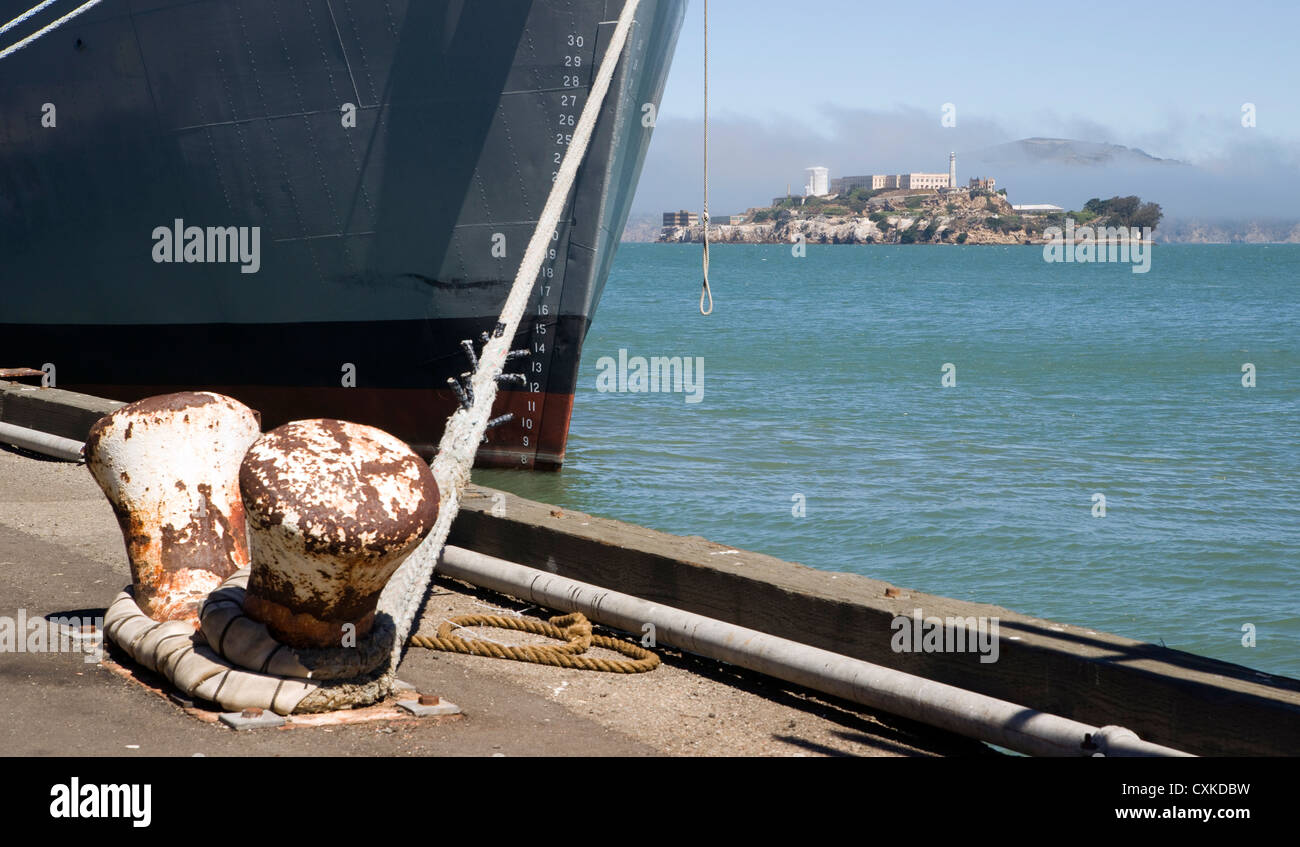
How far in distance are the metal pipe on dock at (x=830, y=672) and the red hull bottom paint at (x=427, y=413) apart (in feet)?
26.4

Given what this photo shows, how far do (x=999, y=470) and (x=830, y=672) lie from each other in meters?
15.4

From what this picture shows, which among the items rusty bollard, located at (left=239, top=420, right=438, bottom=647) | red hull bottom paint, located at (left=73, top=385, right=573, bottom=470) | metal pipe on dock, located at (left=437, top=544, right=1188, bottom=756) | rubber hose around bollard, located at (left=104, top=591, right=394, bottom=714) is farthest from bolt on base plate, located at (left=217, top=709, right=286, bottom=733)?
red hull bottom paint, located at (left=73, top=385, right=573, bottom=470)

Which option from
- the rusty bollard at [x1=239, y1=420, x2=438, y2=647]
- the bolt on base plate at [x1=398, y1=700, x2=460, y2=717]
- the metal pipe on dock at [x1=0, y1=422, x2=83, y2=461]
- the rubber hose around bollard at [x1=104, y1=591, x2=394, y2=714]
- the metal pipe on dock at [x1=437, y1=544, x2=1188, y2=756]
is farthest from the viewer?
the metal pipe on dock at [x1=0, y1=422, x2=83, y2=461]

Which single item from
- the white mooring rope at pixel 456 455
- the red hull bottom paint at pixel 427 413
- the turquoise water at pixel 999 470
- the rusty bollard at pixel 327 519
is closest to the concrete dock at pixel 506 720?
the white mooring rope at pixel 456 455

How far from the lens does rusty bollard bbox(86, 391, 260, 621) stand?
538cm

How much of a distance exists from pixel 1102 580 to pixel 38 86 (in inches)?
569

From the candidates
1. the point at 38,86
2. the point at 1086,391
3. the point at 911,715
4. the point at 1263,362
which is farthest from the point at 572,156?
the point at 1263,362

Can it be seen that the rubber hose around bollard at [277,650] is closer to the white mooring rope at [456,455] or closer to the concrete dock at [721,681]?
the white mooring rope at [456,455]

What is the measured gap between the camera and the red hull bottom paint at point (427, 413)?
14.4m

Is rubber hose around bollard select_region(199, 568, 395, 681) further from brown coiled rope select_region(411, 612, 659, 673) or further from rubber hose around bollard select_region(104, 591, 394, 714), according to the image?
brown coiled rope select_region(411, 612, 659, 673)

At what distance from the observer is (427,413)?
14336mm

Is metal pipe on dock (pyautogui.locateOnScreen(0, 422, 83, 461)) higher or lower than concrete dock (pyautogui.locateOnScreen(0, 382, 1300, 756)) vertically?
higher

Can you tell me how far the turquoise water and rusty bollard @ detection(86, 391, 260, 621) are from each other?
8.01m

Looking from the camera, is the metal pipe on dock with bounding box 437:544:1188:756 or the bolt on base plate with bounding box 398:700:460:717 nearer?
the metal pipe on dock with bounding box 437:544:1188:756
